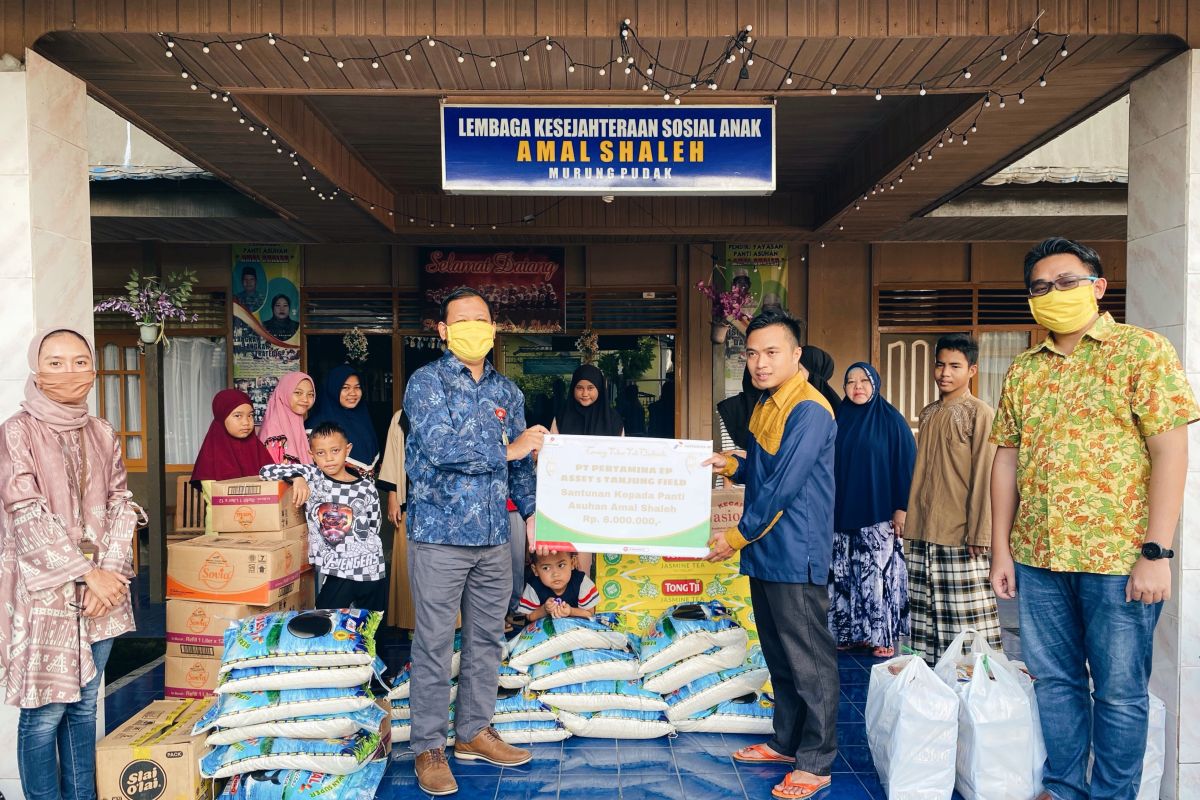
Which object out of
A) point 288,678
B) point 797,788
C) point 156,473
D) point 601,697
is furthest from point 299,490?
point 156,473

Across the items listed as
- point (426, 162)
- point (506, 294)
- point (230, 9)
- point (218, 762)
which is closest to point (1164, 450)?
point (218, 762)

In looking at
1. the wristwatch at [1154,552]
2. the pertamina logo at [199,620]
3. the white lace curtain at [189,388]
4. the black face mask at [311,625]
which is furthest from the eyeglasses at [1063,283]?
the white lace curtain at [189,388]

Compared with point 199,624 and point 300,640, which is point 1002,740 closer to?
point 300,640

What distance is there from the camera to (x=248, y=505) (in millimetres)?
3855

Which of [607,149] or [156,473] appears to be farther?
[156,473]

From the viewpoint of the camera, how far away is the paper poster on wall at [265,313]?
7.79m

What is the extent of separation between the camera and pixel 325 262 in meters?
7.85

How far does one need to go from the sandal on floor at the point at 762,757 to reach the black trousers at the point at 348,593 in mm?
1797

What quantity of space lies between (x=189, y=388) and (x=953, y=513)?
725 centimetres

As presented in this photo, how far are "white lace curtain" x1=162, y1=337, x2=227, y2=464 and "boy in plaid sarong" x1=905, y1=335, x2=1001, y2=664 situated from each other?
6728 mm

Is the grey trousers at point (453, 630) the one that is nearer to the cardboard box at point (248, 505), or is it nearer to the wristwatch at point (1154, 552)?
the cardboard box at point (248, 505)

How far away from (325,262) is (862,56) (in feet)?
19.3

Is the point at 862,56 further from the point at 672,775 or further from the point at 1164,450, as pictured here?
the point at 672,775

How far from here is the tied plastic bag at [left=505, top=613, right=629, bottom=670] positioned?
3.66m
